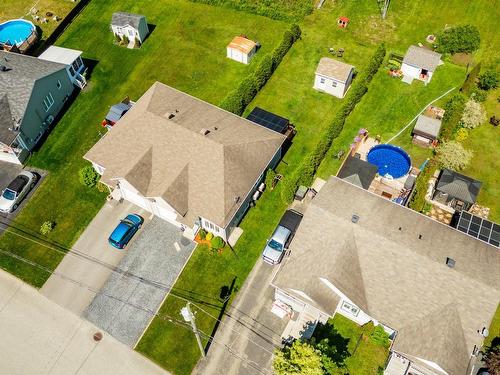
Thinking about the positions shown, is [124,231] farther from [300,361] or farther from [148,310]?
[300,361]

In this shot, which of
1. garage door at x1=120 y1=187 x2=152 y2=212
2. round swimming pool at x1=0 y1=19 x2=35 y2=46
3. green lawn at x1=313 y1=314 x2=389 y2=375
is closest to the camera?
green lawn at x1=313 y1=314 x2=389 y2=375

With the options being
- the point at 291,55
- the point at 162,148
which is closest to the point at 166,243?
the point at 162,148

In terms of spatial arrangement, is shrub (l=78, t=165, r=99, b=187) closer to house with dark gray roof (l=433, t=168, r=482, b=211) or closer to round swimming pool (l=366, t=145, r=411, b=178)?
round swimming pool (l=366, t=145, r=411, b=178)

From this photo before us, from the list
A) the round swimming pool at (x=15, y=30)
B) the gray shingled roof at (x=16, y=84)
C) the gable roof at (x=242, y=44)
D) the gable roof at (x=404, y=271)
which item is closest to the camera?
the gable roof at (x=404, y=271)

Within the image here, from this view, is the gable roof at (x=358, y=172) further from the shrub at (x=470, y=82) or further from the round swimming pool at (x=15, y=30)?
the round swimming pool at (x=15, y=30)

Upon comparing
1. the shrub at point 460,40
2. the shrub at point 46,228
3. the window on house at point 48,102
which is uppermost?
the shrub at point 460,40

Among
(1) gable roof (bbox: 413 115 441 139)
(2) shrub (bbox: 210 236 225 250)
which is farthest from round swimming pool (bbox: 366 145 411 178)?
(2) shrub (bbox: 210 236 225 250)

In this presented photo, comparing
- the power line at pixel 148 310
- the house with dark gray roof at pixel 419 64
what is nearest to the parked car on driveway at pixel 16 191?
Result: the power line at pixel 148 310

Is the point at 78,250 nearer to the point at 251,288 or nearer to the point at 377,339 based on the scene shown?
the point at 251,288
